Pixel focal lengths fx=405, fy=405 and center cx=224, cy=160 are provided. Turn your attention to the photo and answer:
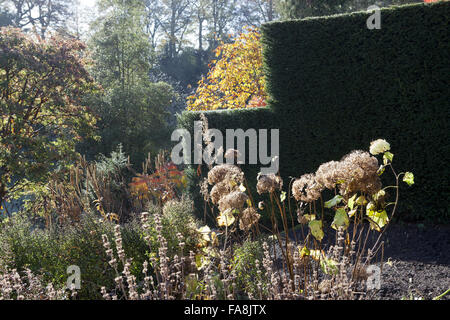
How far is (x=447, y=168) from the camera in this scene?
4.95 m

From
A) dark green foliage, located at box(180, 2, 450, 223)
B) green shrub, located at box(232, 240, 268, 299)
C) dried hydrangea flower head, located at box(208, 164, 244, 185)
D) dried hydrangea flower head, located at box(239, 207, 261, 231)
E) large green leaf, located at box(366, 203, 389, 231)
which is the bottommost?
green shrub, located at box(232, 240, 268, 299)

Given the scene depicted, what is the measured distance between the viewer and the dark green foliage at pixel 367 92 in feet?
16.3

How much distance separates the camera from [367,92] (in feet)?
17.3

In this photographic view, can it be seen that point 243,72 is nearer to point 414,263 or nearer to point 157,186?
point 157,186

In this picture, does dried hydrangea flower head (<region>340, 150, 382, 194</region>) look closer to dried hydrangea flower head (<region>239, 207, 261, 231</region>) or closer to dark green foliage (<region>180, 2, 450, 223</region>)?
dried hydrangea flower head (<region>239, 207, 261, 231</region>)

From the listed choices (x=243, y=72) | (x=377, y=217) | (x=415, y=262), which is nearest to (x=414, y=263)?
(x=415, y=262)

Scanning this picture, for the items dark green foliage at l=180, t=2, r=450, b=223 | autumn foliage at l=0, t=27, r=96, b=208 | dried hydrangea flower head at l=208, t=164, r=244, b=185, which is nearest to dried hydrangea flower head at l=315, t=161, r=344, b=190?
dried hydrangea flower head at l=208, t=164, r=244, b=185

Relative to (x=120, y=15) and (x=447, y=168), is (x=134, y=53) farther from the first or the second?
(x=447, y=168)

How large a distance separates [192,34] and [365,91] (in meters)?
18.0

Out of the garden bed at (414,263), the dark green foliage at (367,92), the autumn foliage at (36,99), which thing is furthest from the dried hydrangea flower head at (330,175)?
the autumn foliage at (36,99)

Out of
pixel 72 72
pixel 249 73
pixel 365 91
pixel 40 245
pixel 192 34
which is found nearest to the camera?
pixel 40 245

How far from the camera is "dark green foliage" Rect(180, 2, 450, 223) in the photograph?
496 centimetres
